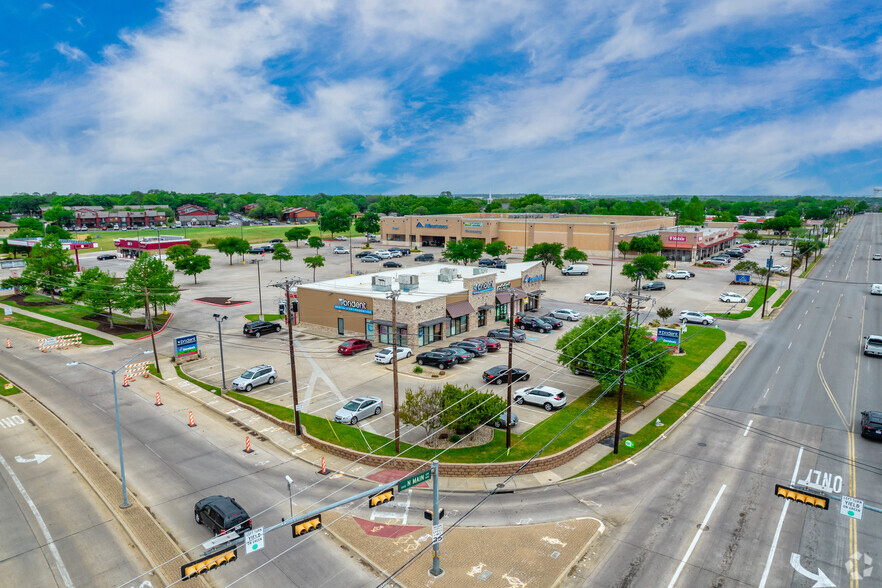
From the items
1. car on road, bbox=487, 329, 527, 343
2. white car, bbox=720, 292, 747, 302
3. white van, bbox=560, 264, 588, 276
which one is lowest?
car on road, bbox=487, 329, 527, 343

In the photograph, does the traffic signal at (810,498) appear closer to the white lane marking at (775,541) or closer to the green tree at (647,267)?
the white lane marking at (775,541)

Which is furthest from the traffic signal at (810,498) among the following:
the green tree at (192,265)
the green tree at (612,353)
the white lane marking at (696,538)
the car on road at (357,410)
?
the green tree at (192,265)

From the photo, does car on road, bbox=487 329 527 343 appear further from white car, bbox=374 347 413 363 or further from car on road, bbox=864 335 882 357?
car on road, bbox=864 335 882 357

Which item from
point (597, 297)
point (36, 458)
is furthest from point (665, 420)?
point (597, 297)

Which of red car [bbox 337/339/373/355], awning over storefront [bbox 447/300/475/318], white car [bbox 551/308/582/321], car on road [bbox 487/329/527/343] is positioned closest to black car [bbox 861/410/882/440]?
car on road [bbox 487/329/527/343]

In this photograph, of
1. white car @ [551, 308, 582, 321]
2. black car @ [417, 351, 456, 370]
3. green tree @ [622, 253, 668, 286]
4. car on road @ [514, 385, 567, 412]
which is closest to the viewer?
car on road @ [514, 385, 567, 412]

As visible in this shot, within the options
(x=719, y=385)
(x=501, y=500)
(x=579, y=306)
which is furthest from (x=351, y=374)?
(x=579, y=306)

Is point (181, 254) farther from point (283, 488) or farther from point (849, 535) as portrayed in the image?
point (849, 535)
